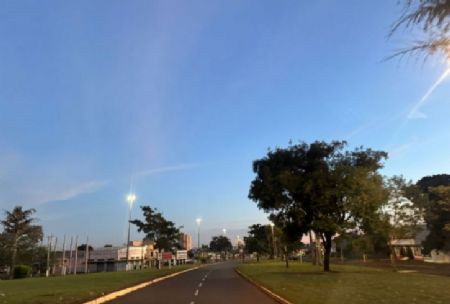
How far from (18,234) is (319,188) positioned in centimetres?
5606

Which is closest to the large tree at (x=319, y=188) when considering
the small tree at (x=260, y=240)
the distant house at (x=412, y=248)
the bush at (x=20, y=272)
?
the bush at (x=20, y=272)

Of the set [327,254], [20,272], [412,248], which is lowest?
[327,254]

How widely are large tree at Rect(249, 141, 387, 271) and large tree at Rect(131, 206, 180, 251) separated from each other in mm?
59161

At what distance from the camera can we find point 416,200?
51.4 meters

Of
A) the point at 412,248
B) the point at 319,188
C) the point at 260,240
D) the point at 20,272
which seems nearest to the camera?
→ the point at 319,188

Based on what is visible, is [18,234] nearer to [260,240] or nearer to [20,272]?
[20,272]

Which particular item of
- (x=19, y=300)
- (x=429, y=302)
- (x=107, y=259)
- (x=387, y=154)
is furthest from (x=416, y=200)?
(x=107, y=259)

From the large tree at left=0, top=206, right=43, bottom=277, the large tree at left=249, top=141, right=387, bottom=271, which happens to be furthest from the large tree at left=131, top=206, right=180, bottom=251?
the large tree at left=249, top=141, right=387, bottom=271

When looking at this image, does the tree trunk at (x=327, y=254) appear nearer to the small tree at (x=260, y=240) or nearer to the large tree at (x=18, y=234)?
the large tree at (x=18, y=234)

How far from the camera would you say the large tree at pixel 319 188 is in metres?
39.1

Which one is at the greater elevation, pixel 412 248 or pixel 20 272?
pixel 412 248

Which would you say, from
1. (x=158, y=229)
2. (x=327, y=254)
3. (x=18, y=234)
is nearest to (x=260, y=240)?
(x=158, y=229)

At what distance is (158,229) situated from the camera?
335 ft

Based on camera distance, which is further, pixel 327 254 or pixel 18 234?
pixel 18 234
